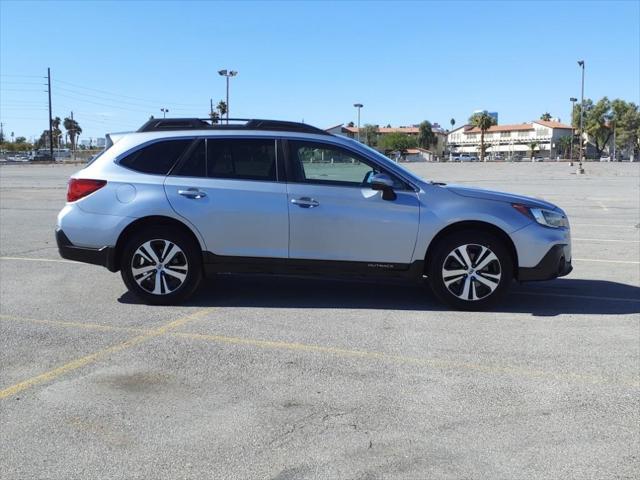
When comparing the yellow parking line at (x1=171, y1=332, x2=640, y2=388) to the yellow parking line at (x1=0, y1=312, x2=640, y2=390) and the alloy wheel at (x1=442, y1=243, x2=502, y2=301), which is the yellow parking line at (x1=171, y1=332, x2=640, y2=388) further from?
the alloy wheel at (x1=442, y1=243, x2=502, y2=301)

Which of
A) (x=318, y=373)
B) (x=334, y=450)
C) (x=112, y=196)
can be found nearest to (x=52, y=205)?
(x=112, y=196)

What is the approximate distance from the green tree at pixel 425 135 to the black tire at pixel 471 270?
175699mm

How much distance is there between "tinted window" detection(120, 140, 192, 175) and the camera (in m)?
6.50

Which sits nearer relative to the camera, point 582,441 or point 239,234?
point 582,441

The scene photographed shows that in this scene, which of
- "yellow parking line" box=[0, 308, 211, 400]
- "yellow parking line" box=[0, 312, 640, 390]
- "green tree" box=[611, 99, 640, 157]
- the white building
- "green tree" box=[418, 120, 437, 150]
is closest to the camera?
"yellow parking line" box=[0, 308, 211, 400]

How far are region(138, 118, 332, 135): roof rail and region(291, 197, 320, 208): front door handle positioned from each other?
0.79 meters

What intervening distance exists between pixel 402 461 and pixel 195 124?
4.53 metres

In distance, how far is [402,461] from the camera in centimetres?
330

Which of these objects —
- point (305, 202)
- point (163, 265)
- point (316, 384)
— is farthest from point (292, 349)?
point (163, 265)

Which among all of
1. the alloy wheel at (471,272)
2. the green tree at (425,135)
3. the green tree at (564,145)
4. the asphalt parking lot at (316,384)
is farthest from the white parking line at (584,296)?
the green tree at (425,135)

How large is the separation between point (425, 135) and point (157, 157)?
177 meters

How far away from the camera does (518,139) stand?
17975 cm

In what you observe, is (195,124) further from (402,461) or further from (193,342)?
(402,461)

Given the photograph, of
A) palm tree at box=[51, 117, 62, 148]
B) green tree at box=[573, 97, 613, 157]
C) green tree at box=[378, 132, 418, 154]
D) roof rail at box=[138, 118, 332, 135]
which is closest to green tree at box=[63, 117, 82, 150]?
palm tree at box=[51, 117, 62, 148]
